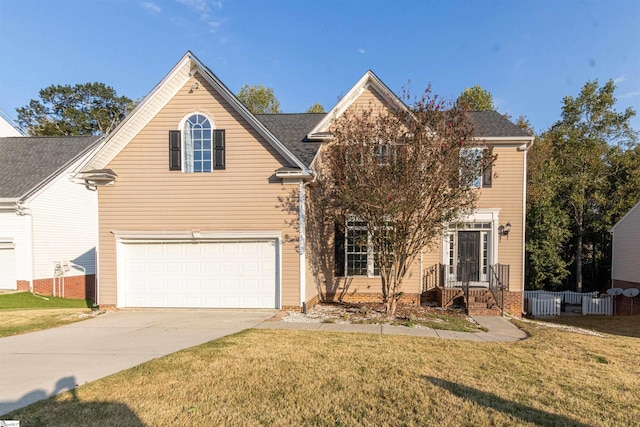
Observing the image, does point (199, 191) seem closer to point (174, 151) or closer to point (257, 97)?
point (174, 151)

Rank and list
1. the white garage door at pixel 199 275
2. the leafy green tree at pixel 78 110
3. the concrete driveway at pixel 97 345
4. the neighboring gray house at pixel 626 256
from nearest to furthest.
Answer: the concrete driveway at pixel 97 345, the white garage door at pixel 199 275, the neighboring gray house at pixel 626 256, the leafy green tree at pixel 78 110

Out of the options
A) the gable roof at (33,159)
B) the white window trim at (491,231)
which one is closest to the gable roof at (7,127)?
the gable roof at (33,159)

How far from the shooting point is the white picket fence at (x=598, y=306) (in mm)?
16745

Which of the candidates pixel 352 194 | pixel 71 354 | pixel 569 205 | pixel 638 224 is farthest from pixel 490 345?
pixel 569 205

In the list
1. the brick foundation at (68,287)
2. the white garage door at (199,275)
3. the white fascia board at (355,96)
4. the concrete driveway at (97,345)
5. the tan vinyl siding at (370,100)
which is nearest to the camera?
the concrete driveway at (97,345)

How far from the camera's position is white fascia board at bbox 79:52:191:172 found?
32.1 ft

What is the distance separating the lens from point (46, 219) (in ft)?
48.5

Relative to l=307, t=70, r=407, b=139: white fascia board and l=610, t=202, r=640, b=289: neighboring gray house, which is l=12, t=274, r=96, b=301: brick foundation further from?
l=610, t=202, r=640, b=289: neighboring gray house

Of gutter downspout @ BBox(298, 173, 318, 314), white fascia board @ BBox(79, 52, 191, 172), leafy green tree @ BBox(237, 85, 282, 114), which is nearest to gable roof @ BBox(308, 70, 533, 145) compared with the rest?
gutter downspout @ BBox(298, 173, 318, 314)

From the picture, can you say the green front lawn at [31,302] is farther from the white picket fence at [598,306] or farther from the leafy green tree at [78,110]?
the leafy green tree at [78,110]

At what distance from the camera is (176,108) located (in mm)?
10109

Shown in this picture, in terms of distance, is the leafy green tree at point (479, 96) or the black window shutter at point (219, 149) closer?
the black window shutter at point (219, 149)

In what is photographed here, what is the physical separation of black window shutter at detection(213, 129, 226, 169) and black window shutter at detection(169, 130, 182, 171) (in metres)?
1.05

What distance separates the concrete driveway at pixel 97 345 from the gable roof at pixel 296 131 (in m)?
4.99
